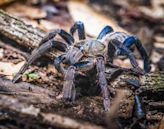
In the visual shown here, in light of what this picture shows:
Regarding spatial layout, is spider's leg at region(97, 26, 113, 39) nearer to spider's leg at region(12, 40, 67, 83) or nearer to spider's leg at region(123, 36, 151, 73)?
spider's leg at region(123, 36, 151, 73)

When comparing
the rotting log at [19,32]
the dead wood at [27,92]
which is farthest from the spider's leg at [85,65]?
the rotting log at [19,32]

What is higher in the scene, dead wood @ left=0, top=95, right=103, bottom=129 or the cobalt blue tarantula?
the cobalt blue tarantula

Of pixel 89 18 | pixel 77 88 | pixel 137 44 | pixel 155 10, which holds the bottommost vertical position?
pixel 77 88

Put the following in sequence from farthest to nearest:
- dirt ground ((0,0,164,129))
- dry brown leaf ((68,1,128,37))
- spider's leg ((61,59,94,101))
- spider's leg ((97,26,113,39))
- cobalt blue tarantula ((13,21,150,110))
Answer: dry brown leaf ((68,1,128,37)) → spider's leg ((97,26,113,39)) → cobalt blue tarantula ((13,21,150,110)) → spider's leg ((61,59,94,101)) → dirt ground ((0,0,164,129))

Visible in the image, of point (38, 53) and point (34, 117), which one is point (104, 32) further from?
point (34, 117)

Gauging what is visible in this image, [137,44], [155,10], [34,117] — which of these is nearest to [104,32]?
[137,44]

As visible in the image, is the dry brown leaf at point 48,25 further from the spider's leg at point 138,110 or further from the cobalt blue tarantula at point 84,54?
the spider's leg at point 138,110

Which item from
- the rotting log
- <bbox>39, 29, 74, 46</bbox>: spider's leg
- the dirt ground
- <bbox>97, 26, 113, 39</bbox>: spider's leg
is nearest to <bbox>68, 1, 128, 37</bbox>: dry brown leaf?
the dirt ground
